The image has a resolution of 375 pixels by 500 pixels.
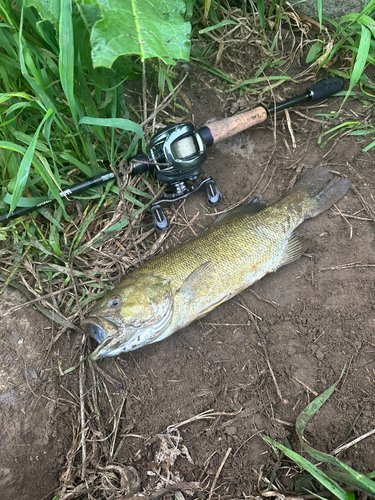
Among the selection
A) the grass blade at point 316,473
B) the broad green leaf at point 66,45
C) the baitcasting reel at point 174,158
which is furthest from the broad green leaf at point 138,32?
the grass blade at point 316,473

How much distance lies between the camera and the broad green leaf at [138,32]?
6.10 feet

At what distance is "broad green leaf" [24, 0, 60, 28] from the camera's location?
2.14 meters

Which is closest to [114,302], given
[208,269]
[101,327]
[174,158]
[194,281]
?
[101,327]

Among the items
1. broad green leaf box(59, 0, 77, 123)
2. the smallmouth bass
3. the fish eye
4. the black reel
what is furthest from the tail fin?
broad green leaf box(59, 0, 77, 123)

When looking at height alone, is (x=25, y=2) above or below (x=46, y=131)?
above

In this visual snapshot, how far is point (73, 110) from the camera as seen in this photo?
8.34 ft

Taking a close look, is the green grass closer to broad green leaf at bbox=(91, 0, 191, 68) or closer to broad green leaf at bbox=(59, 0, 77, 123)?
broad green leaf at bbox=(91, 0, 191, 68)

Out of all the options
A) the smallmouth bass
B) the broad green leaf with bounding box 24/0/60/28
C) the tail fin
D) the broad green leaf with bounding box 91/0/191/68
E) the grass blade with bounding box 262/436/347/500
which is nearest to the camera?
the broad green leaf with bounding box 91/0/191/68

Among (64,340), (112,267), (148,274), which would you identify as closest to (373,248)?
(148,274)

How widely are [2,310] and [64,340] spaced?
0.62 meters

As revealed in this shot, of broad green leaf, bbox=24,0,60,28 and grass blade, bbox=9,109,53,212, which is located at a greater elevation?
broad green leaf, bbox=24,0,60,28

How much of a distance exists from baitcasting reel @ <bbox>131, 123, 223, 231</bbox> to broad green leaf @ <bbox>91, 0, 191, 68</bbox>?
2.52ft

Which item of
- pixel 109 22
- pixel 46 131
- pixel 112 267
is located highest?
pixel 109 22

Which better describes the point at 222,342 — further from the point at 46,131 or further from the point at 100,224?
the point at 46,131
